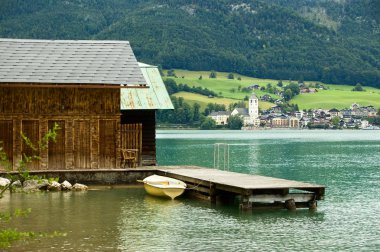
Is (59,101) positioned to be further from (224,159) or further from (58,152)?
(224,159)

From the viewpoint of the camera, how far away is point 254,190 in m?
28.3

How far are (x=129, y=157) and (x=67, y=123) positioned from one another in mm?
3203

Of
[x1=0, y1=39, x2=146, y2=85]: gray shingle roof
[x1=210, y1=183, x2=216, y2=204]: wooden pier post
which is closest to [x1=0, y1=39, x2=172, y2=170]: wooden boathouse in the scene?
[x1=0, y1=39, x2=146, y2=85]: gray shingle roof

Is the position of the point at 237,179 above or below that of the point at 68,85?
below

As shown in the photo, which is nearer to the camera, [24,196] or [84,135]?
[24,196]

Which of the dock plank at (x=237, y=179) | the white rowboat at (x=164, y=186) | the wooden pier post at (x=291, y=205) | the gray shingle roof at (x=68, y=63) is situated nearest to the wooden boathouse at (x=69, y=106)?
the gray shingle roof at (x=68, y=63)

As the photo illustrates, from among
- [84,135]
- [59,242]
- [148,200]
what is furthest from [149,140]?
[59,242]

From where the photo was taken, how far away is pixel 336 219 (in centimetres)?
2792

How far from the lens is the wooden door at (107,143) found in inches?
1430

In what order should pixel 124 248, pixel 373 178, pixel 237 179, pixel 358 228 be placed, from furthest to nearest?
pixel 373 178, pixel 237 179, pixel 358 228, pixel 124 248

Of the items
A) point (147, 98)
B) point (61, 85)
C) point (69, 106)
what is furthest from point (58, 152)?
point (147, 98)

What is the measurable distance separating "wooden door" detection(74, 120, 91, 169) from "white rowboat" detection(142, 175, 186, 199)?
3.88m

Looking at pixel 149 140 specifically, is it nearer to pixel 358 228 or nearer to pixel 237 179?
pixel 237 179

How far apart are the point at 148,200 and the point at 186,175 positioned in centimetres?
266
